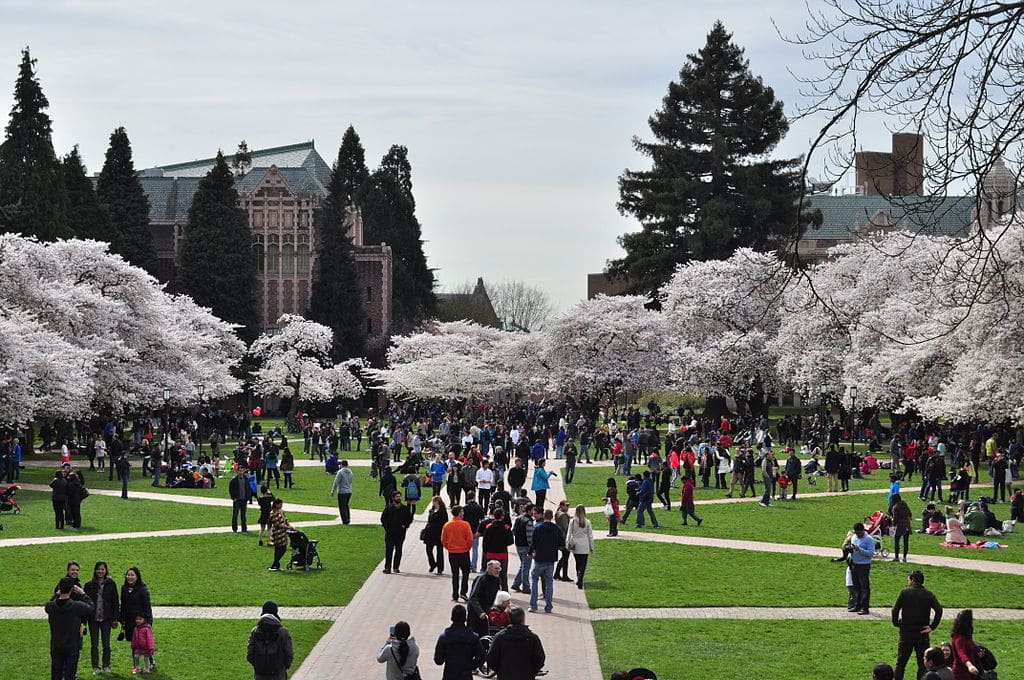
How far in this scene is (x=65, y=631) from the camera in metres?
14.9

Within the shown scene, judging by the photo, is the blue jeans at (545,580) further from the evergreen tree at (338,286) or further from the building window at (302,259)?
the building window at (302,259)

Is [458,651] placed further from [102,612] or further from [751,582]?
[751,582]

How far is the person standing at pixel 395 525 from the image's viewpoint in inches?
912

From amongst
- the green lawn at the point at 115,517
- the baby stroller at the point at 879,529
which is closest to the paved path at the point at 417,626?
the baby stroller at the point at 879,529

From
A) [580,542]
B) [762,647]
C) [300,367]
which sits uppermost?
[300,367]

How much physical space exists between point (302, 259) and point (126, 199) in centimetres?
1625

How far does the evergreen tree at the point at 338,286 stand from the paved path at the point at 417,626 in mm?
70383

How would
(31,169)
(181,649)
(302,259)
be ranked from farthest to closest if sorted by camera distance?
(302,259) → (31,169) → (181,649)

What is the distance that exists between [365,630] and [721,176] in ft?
216

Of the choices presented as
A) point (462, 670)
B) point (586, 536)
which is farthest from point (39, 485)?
point (462, 670)

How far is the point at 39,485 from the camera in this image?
1613 inches

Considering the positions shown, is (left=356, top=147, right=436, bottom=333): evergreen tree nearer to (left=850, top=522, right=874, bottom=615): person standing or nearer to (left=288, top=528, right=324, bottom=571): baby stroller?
(left=288, top=528, right=324, bottom=571): baby stroller

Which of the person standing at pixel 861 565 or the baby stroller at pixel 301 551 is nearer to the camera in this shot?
the person standing at pixel 861 565

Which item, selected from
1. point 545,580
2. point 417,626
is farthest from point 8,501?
point 545,580
